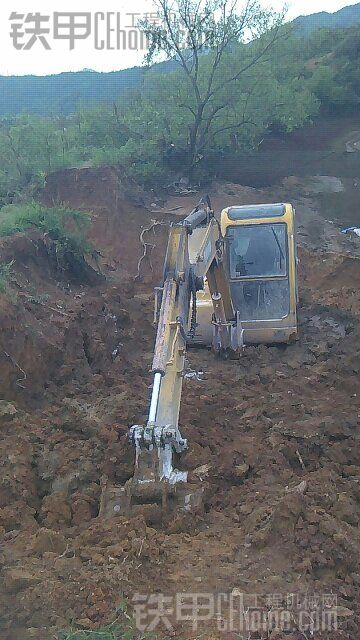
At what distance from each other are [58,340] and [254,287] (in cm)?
278

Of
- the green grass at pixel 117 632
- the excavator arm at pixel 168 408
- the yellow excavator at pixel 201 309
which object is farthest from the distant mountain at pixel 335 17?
the green grass at pixel 117 632

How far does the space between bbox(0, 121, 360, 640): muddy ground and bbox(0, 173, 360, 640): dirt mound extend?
0.04 ft

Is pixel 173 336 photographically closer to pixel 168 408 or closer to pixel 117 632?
pixel 168 408

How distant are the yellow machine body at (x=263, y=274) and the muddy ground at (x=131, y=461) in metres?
0.34

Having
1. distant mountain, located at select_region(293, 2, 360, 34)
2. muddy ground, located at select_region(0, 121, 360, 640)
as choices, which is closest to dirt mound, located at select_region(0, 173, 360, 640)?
muddy ground, located at select_region(0, 121, 360, 640)

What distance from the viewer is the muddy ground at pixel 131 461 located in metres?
3.54

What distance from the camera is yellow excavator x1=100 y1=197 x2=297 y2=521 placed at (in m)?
4.29

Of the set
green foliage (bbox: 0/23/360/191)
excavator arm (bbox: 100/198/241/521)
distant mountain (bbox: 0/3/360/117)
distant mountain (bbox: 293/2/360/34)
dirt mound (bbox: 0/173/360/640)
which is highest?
distant mountain (bbox: 293/2/360/34)

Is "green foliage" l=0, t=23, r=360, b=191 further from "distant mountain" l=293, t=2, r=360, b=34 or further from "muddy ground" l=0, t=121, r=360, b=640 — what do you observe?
"distant mountain" l=293, t=2, r=360, b=34

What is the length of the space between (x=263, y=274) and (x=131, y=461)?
4.09 metres

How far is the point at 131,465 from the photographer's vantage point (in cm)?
499

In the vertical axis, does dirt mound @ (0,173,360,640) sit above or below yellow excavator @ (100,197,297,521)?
below

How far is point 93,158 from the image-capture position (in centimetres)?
1644

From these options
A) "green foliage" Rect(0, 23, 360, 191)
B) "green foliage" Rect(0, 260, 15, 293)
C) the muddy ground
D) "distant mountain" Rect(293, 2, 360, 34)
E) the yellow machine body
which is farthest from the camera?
"distant mountain" Rect(293, 2, 360, 34)
